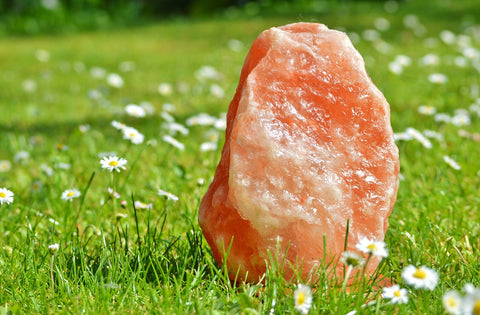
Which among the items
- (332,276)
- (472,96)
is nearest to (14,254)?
(332,276)

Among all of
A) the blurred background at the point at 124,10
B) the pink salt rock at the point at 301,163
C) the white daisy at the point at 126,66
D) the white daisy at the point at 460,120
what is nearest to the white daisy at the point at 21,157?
the pink salt rock at the point at 301,163

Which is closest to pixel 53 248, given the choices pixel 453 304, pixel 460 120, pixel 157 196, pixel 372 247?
pixel 157 196

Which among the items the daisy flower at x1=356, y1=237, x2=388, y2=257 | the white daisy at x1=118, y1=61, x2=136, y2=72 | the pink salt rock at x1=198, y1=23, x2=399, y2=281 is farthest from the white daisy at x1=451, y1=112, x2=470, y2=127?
the white daisy at x1=118, y1=61, x2=136, y2=72

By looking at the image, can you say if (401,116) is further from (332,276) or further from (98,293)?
(98,293)

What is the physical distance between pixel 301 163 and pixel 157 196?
1331mm

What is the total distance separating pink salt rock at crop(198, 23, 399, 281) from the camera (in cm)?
178

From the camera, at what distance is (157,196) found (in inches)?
116

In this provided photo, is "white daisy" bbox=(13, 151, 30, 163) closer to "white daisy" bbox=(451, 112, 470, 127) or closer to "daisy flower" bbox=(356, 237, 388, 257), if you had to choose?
"daisy flower" bbox=(356, 237, 388, 257)

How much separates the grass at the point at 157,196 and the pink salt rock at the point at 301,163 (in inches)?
4.2

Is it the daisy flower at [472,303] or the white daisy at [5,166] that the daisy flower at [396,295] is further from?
the white daisy at [5,166]

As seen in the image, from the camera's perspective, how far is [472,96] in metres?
4.98

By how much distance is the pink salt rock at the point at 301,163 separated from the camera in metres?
1.78

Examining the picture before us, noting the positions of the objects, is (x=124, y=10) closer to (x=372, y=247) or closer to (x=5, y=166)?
(x=5, y=166)

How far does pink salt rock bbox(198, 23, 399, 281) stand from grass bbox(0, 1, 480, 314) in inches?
4.2
